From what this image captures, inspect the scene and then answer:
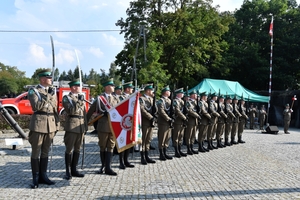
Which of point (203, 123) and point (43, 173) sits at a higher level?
point (203, 123)

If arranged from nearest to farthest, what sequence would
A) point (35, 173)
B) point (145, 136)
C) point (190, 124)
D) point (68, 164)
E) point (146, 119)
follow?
1. point (35, 173)
2. point (68, 164)
3. point (146, 119)
4. point (145, 136)
5. point (190, 124)

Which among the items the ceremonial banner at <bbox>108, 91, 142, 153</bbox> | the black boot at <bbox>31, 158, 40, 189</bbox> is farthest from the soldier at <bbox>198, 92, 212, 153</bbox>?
the black boot at <bbox>31, 158, 40, 189</bbox>

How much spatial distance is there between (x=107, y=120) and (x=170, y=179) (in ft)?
5.80

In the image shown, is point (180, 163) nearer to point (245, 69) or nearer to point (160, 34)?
point (160, 34)

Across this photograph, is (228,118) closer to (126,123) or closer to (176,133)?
(176,133)

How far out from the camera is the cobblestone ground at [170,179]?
549 centimetres

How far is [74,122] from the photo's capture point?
247 inches

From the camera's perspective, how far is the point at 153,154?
9.76 metres

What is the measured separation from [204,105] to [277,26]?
1006 inches

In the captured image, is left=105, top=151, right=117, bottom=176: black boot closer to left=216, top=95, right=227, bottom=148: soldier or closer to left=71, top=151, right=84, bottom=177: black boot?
left=71, top=151, right=84, bottom=177: black boot

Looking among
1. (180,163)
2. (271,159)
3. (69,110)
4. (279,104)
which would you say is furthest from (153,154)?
(279,104)

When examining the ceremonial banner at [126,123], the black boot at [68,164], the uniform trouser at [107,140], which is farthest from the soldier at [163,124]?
the black boot at [68,164]

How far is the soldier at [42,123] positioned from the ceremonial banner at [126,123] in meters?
1.27

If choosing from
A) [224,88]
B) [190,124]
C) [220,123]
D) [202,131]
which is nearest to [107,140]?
[190,124]
